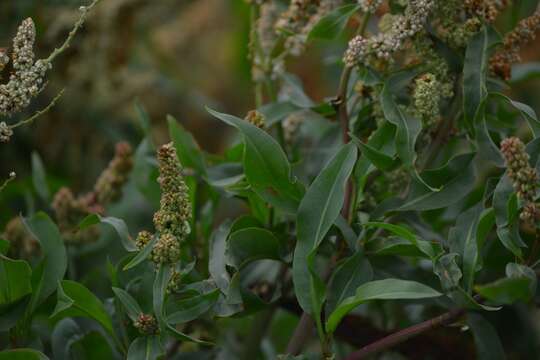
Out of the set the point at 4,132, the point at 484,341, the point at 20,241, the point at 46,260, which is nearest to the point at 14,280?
the point at 46,260

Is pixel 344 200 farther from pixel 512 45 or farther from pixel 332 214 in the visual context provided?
pixel 512 45

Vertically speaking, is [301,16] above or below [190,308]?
above

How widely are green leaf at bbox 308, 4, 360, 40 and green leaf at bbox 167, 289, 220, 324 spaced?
29cm

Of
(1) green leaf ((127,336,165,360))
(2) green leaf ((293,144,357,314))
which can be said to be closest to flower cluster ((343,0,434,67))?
(2) green leaf ((293,144,357,314))

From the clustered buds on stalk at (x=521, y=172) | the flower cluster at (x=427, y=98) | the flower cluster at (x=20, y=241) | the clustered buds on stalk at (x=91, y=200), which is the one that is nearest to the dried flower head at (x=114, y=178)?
the clustered buds on stalk at (x=91, y=200)

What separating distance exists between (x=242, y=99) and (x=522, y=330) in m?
1.53

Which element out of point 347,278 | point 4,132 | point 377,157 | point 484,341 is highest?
point 4,132

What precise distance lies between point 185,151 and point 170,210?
24 cm

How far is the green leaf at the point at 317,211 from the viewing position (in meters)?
0.75

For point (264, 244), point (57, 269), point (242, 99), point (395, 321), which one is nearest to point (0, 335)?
point (57, 269)

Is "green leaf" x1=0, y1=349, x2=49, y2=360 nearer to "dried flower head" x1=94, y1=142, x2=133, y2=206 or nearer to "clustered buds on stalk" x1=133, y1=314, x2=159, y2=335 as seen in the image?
"clustered buds on stalk" x1=133, y1=314, x2=159, y2=335

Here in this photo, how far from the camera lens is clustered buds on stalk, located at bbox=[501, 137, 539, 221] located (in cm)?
65

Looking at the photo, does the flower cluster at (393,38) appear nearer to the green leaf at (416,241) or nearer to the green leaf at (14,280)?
the green leaf at (416,241)

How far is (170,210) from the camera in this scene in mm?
724
